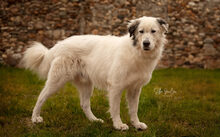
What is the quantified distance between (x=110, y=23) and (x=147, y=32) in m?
6.44

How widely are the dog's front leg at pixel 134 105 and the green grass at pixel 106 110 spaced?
0.09m

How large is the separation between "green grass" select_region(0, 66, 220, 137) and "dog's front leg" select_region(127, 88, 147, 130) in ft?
0.31

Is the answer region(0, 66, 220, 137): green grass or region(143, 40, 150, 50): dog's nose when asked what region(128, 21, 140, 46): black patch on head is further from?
region(0, 66, 220, 137): green grass

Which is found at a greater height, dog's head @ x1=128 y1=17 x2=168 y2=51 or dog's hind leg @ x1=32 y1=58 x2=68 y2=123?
dog's head @ x1=128 y1=17 x2=168 y2=51

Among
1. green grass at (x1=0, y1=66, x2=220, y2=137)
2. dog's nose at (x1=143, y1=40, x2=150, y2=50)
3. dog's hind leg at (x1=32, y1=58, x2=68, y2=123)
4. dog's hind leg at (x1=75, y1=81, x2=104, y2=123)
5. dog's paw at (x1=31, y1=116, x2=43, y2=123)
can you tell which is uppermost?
dog's nose at (x1=143, y1=40, x2=150, y2=50)

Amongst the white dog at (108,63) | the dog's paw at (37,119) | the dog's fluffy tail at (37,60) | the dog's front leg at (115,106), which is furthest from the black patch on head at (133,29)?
the dog's paw at (37,119)

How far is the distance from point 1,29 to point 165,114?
732 cm

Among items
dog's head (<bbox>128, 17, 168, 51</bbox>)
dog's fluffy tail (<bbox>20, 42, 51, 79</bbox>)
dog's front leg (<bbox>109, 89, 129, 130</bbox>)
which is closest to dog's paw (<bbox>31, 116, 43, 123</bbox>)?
dog's fluffy tail (<bbox>20, 42, 51, 79</bbox>)

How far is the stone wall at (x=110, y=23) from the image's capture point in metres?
10.1

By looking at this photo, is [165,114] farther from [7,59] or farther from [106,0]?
[7,59]

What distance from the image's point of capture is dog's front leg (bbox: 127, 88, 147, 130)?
4312mm

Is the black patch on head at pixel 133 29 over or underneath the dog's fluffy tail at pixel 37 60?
over

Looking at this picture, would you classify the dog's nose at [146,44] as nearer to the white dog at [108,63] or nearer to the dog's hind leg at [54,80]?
the white dog at [108,63]

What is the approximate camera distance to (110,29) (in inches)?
402
